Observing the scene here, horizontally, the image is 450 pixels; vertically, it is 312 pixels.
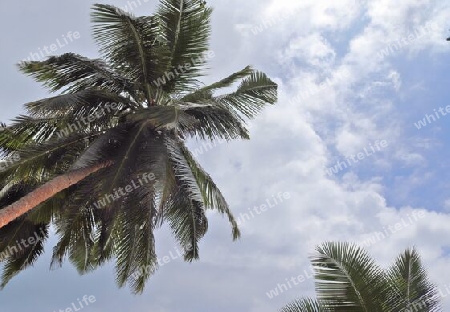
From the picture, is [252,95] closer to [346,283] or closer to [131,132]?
[131,132]

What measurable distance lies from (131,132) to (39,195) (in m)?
2.96

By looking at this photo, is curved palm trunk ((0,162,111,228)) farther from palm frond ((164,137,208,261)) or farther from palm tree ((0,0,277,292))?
palm frond ((164,137,208,261))

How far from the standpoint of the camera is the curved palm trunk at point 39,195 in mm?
11961

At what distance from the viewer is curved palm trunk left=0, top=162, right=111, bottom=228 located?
39.2ft

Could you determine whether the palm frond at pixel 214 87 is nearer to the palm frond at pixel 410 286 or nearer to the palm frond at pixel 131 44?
the palm frond at pixel 131 44

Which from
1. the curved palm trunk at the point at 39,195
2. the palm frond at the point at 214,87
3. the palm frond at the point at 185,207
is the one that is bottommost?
the palm frond at the point at 185,207

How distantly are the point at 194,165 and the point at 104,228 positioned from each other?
3.13 meters

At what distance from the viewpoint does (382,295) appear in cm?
873

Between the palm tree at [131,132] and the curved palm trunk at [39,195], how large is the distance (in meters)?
0.06

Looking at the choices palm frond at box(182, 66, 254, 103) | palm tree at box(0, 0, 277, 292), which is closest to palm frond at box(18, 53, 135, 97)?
palm tree at box(0, 0, 277, 292)

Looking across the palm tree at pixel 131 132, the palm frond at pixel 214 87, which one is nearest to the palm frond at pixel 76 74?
the palm tree at pixel 131 132

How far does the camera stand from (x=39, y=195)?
A: 498 inches

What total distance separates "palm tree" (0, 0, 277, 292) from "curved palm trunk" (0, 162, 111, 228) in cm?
6

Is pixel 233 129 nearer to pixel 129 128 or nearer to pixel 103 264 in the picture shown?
pixel 129 128
